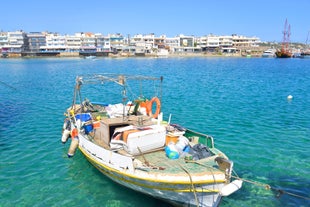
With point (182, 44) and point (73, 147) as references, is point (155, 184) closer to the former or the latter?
point (73, 147)

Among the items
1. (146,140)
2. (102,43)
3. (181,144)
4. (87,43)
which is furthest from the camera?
(102,43)

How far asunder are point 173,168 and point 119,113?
6610 millimetres

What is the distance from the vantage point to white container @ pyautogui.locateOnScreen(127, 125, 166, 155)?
11.8 meters

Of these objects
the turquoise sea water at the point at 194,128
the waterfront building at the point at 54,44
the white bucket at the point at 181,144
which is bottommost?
the turquoise sea water at the point at 194,128

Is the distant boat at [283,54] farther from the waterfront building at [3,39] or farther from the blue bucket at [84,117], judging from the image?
the waterfront building at [3,39]

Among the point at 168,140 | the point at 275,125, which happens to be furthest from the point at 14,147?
the point at 275,125

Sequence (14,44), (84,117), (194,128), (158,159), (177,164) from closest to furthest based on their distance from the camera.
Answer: (177,164)
(158,159)
(84,117)
(194,128)
(14,44)

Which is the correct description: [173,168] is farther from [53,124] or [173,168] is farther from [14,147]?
[53,124]

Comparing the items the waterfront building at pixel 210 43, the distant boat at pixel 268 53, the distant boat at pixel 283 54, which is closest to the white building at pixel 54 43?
the waterfront building at pixel 210 43

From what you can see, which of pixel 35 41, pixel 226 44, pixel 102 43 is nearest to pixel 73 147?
pixel 102 43

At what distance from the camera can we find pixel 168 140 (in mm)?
13016

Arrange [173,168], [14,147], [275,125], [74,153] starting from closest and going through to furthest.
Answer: [173,168], [74,153], [14,147], [275,125]

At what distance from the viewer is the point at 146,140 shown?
12.0 m

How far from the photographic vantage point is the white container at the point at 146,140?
1177cm
